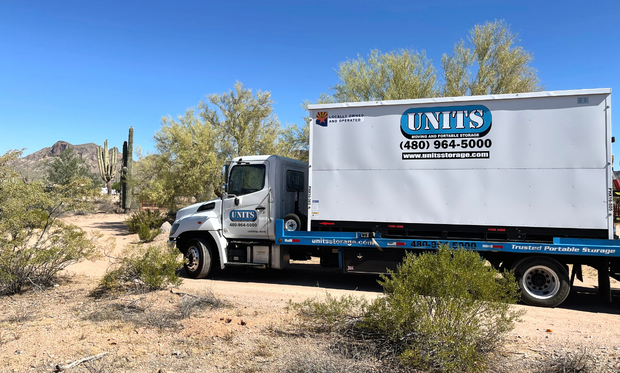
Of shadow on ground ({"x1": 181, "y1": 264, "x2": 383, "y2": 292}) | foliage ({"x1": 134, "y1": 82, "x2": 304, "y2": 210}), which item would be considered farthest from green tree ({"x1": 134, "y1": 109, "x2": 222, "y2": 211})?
shadow on ground ({"x1": 181, "y1": 264, "x2": 383, "y2": 292})

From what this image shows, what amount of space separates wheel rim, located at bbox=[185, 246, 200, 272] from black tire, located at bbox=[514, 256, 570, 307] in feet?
20.7

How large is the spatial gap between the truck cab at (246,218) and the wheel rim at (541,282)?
13.9 feet

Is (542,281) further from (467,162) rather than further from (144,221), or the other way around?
(144,221)

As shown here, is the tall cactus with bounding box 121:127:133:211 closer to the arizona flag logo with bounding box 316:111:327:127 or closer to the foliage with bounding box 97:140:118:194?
the foliage with bounding box 97:140:118:194

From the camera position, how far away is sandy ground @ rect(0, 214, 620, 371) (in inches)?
184

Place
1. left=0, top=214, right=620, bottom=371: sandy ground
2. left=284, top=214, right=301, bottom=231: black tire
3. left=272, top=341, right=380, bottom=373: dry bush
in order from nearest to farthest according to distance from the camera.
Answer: left=272, top=341, right=380, bottom=373: dry bush → left=0, top=214, right=620, bottom=371: sandy ground → left=284, top=214, right=301, bottom=231: black tire

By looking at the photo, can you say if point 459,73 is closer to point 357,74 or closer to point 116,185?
point 357,74

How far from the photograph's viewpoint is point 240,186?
28.9 ft

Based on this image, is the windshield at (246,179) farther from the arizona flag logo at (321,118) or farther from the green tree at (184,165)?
the green tree at (184,165)

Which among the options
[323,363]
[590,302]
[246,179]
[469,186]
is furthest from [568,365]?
[246,179]

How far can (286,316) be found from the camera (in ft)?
19.5

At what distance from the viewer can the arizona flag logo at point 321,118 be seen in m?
7.85

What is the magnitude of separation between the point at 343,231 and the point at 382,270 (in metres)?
1.04

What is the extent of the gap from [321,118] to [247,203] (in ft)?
8.00
